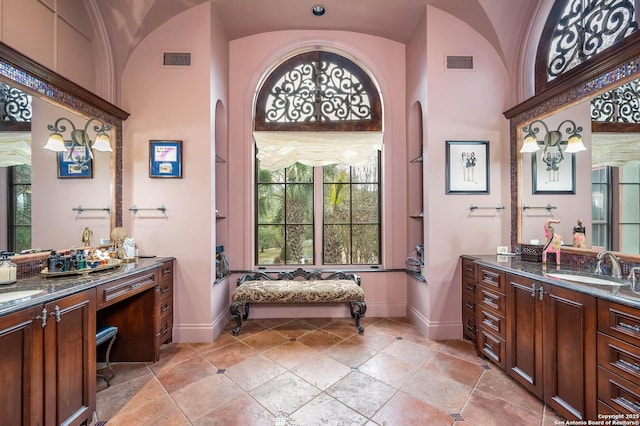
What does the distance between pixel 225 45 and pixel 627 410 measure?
4920 millimetres

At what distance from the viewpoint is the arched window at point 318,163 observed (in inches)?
149

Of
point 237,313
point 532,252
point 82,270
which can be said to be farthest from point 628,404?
point 82,270

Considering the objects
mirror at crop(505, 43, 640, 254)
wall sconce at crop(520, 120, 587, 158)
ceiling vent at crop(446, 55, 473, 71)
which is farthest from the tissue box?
ceiling vent at crop(446, 55, 473, 71)

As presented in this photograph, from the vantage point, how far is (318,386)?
2.20m

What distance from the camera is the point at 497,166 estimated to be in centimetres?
318

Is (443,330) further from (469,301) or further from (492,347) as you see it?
(492,347)

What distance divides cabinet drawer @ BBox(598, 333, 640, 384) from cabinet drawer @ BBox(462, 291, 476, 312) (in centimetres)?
131

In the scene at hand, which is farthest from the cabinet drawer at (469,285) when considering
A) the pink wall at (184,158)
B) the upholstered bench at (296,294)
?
the pink wall at (184,158)

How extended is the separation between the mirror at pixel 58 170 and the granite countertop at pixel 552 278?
3.95m

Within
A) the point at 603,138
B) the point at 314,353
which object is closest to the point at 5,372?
the point at 314,353

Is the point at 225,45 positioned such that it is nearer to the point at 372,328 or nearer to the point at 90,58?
the point at 90,58

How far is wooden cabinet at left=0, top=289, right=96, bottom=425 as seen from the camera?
136cm

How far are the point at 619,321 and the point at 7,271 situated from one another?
3810 mm

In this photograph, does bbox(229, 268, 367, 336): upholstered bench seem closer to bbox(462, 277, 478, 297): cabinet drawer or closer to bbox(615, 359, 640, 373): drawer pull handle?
bbox(462, 277, 478, 297): cabinet drawer
